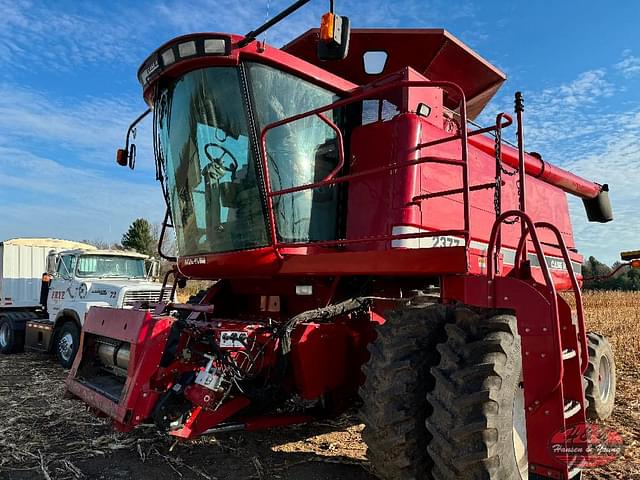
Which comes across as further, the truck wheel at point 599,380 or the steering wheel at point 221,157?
the truck wheel at point 599,380

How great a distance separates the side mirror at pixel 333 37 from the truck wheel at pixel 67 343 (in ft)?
27.3

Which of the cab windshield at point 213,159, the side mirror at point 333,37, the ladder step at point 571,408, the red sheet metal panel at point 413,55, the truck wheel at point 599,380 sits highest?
the red sheet metal panel at point 413,55

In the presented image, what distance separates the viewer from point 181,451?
4.29 meters

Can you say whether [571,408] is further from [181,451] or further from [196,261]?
[196,261]

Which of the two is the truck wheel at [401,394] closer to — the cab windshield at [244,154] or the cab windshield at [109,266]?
the cab windshield at [244,154]

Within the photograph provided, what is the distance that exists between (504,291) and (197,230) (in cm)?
269

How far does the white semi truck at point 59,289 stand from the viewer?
1031 centimetres

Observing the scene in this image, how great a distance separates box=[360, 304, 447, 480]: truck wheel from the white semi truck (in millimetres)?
7977

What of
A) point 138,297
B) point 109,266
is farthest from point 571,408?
point 109,266

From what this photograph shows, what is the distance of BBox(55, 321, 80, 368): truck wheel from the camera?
31.8ft

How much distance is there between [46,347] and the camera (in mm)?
10625

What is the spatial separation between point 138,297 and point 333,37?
8.50 metres

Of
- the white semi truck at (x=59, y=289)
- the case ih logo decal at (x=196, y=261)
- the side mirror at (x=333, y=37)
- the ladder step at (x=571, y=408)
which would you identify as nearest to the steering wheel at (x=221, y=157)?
the case ih logo decal at (x=196, y=261)

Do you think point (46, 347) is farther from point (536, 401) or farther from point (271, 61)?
point (536, 401)
